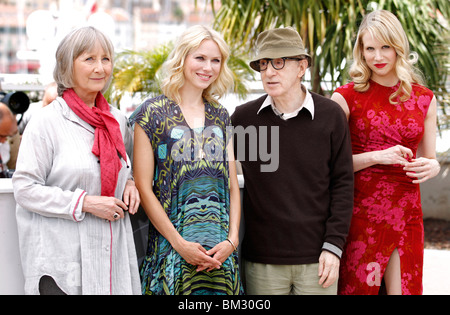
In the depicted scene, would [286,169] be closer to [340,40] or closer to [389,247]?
[389,247]

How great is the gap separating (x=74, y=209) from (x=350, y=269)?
4.45ft

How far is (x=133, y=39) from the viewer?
59469 mm

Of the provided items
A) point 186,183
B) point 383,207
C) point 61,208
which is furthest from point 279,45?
point 61,208

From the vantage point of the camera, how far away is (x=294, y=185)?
2.32m

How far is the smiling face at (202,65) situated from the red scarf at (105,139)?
389 mm

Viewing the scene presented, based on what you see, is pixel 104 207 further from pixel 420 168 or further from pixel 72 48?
pixel 420 168

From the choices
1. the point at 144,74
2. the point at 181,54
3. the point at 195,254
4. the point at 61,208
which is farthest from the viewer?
the point at 144,74

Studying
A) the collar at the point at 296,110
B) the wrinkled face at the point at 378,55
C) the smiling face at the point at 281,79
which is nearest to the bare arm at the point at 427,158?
the wrinkled face at the point at 378,55

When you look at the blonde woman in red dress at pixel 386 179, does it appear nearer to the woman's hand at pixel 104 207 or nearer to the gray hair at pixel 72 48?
the woman's hand at pixel 104 207

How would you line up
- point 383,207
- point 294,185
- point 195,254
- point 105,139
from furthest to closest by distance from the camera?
point 383,207, point 294,185, point 195,254, point 105,139

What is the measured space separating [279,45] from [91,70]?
871 mm

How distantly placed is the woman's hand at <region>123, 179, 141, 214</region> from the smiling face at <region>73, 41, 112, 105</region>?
0.41 metres

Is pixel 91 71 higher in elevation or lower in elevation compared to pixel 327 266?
higher

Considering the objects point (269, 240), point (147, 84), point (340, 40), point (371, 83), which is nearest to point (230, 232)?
point (269, 240)
